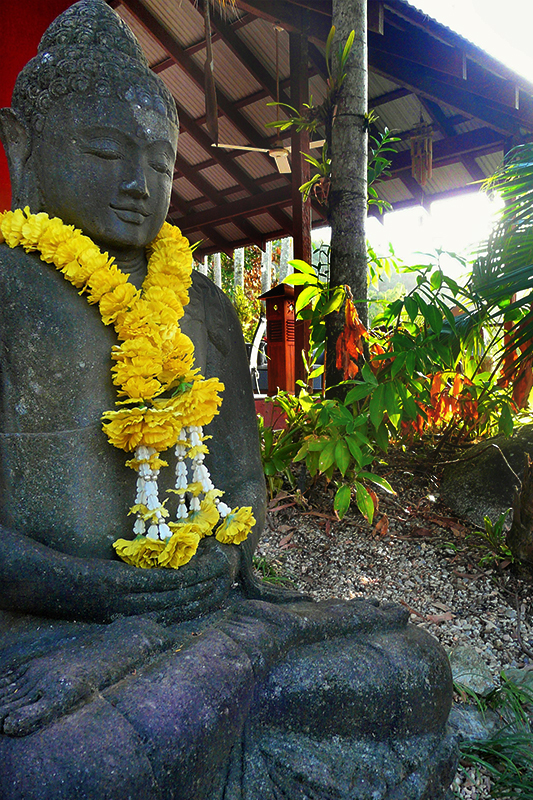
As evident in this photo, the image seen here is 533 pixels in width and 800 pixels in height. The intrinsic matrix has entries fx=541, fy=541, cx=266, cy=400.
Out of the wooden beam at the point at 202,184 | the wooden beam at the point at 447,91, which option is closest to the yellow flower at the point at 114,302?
the wooden beam at the point at 447,91

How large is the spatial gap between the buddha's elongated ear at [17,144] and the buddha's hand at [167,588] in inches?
39.2

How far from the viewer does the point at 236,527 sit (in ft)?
4.63

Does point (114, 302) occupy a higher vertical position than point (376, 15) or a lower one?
lower

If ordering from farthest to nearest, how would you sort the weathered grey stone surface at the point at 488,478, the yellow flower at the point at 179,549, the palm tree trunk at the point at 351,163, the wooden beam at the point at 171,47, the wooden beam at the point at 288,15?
the wooden beam at the point at 171,47, the wooden beam at the point at 288,15, the weathered grey stone surface at the point at 488,478, the palm tree trunk at the point at 351,163, the yellow flower at the point at 179,549

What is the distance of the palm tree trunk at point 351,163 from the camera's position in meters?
3.07

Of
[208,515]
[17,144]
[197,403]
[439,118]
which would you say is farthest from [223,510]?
[439,118]

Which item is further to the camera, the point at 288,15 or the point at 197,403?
the point at 288,15

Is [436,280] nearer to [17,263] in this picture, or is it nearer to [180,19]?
[17,263]

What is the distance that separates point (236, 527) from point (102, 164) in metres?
0.98

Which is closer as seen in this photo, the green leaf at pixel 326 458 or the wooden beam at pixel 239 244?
the green leaf at pixel 326 458

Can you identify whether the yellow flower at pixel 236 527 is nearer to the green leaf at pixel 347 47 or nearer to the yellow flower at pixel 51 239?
the yellow flower at pixel 51 239

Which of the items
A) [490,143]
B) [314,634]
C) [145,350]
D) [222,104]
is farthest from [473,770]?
[222,104]

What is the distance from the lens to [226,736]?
105 cm

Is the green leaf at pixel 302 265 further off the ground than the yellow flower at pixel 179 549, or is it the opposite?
the green leaf at pixel 302 265
